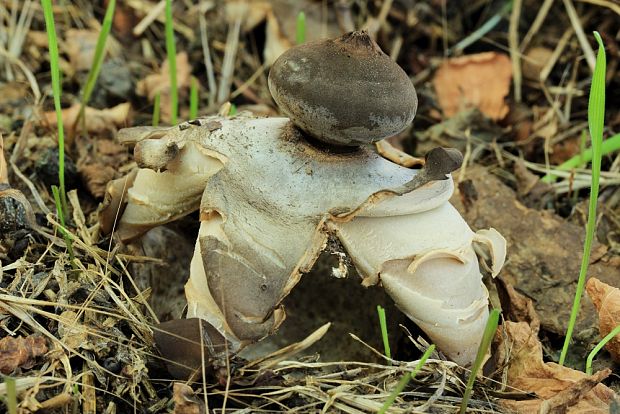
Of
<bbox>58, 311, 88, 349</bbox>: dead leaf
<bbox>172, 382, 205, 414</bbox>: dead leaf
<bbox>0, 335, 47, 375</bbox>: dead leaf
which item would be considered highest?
<bbox>0, 335, 47, 375</bbox>: dead leaf

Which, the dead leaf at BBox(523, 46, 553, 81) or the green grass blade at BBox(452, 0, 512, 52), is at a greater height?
the green grass blade at BBox(452, 0, 512, 52)

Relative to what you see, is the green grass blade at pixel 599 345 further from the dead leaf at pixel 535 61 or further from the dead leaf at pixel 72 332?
the dead leaf at pixel 535 61

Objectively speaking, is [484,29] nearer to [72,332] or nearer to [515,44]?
[515,44]

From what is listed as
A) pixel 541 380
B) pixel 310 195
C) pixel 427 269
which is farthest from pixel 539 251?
pixel 310 195

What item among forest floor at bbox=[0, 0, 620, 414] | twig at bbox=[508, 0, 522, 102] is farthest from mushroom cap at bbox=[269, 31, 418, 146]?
twig at bbox=[508, 0, 522, 102]

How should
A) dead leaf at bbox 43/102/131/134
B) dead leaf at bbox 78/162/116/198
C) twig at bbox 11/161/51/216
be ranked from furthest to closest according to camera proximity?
dead leaf at bbox 43/102/131/134 < dead leaf at bbox 78/162/116/198 < twig at bbox 11/161/51/216

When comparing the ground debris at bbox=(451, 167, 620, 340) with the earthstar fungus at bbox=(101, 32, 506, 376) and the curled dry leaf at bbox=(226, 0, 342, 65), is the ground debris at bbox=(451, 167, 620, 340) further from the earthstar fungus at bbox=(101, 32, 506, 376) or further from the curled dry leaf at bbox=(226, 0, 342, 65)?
the curled dry leaf at bbox=(226, 0, 342, 65)

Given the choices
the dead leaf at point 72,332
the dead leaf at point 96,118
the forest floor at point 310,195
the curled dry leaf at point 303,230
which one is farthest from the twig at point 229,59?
the dead leaf at point 72,332
